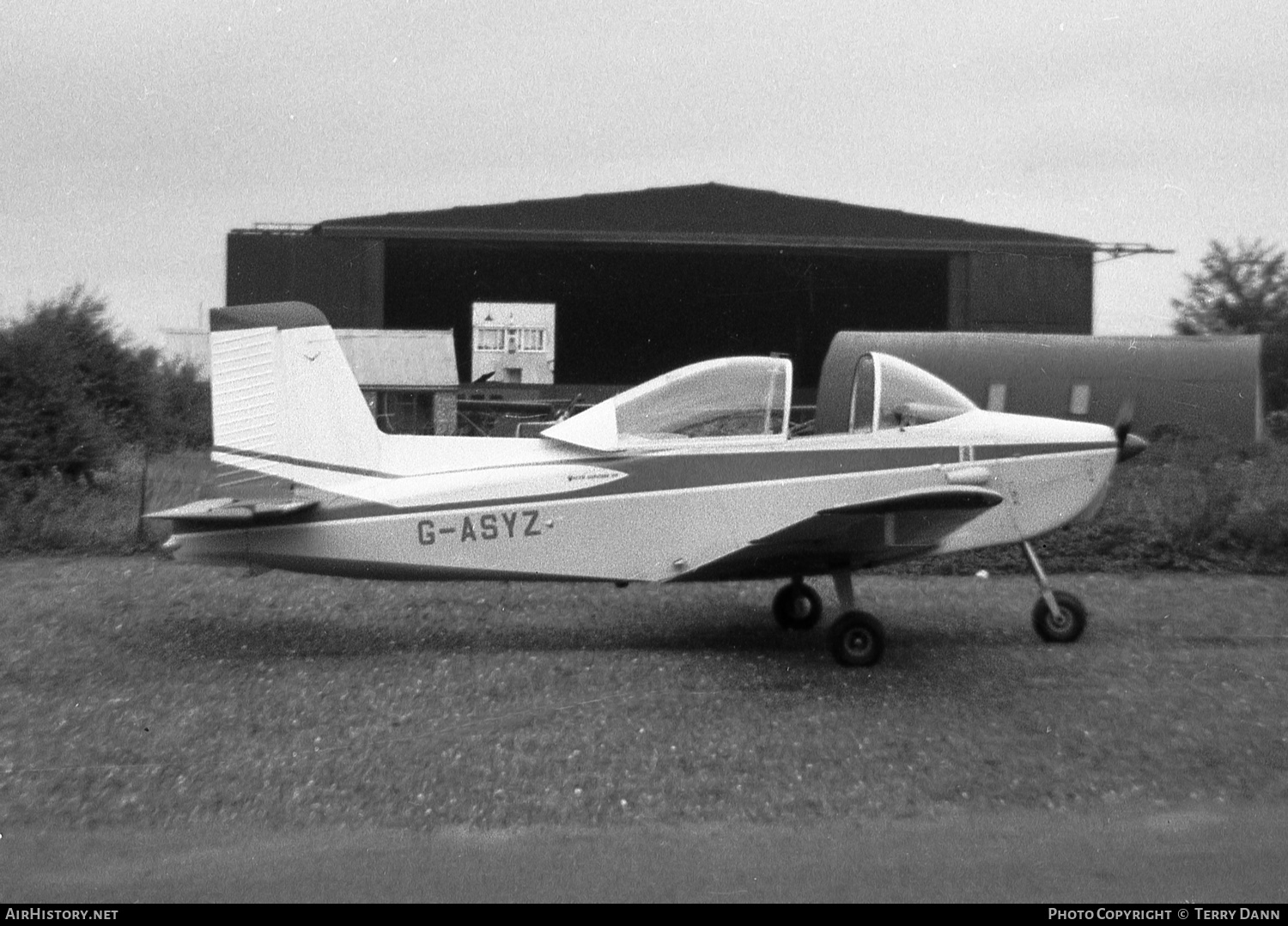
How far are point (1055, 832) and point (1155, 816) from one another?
518 mm

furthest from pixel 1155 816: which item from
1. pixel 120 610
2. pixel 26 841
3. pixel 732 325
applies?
pixel 732 325

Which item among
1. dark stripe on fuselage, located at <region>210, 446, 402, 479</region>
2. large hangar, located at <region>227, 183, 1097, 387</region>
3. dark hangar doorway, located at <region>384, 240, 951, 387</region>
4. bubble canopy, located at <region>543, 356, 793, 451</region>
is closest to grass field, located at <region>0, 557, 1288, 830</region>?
dark stripe on fuselage, located at <region>210, 446, 402, 479</region>

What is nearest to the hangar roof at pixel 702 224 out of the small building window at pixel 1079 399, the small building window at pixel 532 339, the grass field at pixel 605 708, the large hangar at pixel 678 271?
the large hangar at pixel 678 271

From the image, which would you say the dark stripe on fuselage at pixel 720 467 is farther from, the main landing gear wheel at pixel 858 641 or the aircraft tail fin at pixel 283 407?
the main landing gear wheel at pixel 858 641

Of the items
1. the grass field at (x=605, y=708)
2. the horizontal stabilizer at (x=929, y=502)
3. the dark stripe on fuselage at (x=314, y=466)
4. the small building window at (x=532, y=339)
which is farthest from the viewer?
the small building window at (x=532, y=339)

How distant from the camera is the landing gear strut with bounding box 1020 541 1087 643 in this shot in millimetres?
9273

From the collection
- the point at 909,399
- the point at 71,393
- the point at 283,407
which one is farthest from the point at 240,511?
the point at 71,393

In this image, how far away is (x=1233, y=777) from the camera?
6.41m

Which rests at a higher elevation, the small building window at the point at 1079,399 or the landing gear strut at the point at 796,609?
the small building window at the point at 1079,399

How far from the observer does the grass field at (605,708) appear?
6.18 meters

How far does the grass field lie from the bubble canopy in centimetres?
140

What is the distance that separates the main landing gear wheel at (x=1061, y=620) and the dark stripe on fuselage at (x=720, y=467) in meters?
1.09
